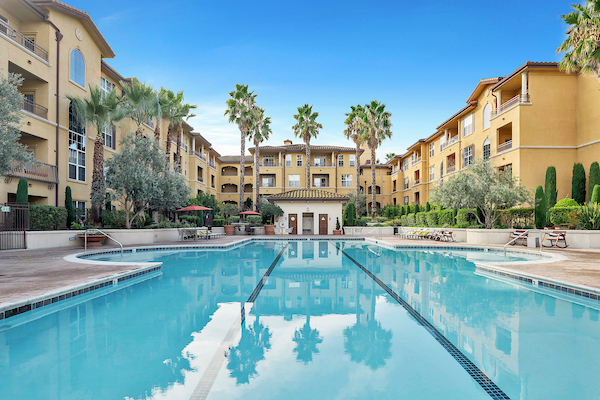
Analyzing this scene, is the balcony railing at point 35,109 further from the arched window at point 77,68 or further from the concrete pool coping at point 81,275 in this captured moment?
the concrete pool coping at point 81,275

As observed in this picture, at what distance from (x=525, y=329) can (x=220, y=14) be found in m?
21.6

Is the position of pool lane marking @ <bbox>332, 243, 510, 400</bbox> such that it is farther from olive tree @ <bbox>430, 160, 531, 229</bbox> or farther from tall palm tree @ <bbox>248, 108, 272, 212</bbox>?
tall palm tree @ <bbox>248, 108, 272, 212</bbox>

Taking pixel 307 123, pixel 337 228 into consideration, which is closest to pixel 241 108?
pixel 307 123

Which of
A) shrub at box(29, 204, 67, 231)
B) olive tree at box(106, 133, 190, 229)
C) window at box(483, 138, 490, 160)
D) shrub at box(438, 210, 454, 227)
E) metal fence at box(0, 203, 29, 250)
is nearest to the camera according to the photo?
metal fence at box(0, 203, 29, 250)

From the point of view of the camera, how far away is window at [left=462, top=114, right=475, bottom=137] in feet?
95.1

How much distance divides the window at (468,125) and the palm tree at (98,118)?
2705cm

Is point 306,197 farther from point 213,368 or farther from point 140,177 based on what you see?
point 213,368

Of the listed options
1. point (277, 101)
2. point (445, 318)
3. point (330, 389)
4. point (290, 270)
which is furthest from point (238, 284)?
point (277, 101)

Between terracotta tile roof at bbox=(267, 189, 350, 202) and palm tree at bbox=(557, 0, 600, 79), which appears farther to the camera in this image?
terracotta tile roof at bbox=(267, 189, 350, 202)

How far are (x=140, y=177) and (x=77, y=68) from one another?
9.07 m

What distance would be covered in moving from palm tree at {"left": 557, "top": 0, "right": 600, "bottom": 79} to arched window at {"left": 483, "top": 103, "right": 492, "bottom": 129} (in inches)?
425

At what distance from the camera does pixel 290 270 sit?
10.9 metres

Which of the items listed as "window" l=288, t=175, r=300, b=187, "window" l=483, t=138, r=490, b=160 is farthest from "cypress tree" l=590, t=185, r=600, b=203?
"window" l=288, t=175, r=300, b=187

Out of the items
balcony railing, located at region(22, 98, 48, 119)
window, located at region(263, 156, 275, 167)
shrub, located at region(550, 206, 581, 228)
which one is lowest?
shrub, located at region(550, 206, 581, 228)
